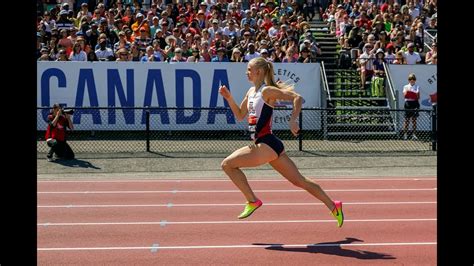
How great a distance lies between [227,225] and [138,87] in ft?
35.6

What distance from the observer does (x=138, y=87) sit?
21.0 meters

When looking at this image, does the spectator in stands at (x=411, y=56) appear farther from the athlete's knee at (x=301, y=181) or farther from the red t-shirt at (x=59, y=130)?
the athlete's knee at (x=301, y=181)

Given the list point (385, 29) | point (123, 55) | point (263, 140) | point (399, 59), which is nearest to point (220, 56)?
point (123, 55)

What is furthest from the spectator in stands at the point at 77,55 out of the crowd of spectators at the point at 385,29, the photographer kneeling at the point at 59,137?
the crowd of spectators at the point at 385,29

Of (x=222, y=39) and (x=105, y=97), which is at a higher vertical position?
(x=222, y=39)

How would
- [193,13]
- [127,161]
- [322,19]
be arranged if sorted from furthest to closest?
[322,19] → [193,13] → [127,161]

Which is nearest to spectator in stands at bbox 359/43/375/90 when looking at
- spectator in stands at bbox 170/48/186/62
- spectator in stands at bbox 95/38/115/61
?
spectator in stands at bbox 170/48/186/62

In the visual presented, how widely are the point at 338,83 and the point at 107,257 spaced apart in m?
14.4

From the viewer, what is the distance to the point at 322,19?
2959 centimetres

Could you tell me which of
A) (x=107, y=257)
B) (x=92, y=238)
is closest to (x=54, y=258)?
(x=107, y=257)

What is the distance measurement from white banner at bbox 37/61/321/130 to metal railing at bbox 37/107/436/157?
0.04m

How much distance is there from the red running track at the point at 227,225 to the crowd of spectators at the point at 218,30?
7564 millimetres

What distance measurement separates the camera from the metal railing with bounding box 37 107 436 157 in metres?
19.9
